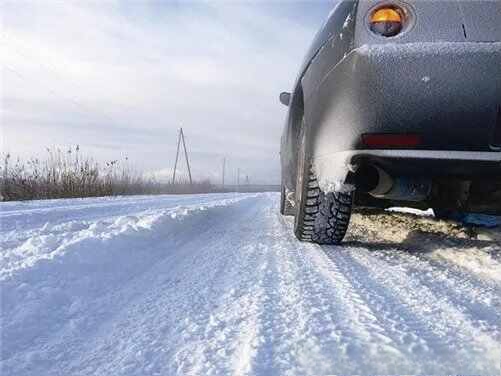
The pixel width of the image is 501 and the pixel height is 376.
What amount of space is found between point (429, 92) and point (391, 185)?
2.39 feet

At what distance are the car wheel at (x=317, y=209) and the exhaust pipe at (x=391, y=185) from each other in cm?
13

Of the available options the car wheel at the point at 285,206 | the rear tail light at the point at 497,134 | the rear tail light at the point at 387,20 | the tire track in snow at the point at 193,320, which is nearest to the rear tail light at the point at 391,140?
the rear tail light at the point at 497,134

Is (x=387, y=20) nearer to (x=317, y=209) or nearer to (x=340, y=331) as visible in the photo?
(x=317, y=209)

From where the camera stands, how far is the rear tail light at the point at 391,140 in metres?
1.86

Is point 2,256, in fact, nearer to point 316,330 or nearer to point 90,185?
point 316,330

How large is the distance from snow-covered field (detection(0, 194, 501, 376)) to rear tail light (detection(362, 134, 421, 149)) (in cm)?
57

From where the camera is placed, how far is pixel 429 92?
1.78 meters

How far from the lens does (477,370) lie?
99cm

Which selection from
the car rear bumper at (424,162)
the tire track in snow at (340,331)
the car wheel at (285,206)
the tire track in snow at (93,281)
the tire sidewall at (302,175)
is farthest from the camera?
the car wheel at (285,206)

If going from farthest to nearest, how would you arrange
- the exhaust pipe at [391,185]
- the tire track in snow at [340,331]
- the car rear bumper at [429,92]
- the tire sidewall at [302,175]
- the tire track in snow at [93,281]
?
the tire sidewall at [302,175], the exhaust pipe at [391,185], the car rear bumper at [429,92], the tire track in snow at [93,281], the tire track in snow at [340,331]

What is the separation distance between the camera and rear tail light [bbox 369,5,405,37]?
5.98ft

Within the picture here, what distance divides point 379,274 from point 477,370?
102cm

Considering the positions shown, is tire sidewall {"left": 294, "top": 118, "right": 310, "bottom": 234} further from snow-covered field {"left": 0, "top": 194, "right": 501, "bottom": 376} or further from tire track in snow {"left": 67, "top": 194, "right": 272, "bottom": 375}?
tire track in snow {"left": 67, "top": 194, "right": 272, "bottom": 375}

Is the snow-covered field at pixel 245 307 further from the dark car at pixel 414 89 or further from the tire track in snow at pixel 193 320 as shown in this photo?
the dark car at pixel 414 89
